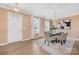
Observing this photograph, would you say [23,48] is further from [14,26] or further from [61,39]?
[61,39]

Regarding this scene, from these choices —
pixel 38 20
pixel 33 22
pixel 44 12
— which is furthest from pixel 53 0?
pixel 33 22

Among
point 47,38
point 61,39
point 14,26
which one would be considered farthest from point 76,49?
point 14,26

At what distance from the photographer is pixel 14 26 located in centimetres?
356

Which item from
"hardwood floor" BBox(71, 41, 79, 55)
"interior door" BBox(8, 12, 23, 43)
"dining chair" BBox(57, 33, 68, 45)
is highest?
"interior door" BBox(8, 12, 23, 43)

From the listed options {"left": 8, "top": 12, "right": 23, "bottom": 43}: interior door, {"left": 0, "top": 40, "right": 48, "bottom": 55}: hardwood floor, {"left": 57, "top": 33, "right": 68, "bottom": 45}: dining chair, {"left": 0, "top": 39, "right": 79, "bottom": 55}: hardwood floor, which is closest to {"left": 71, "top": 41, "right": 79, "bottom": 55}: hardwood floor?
{"left": 0, "top": 39, "right": 79, "bottom": 55}: hardwood floor

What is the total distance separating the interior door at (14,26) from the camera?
11.6ft

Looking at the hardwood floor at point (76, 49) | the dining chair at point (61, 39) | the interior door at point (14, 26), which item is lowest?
the hardwood floor at point (76, 49)

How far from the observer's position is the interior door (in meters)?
3.53

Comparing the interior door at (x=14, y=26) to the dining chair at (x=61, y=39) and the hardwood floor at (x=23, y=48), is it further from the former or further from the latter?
the dining chair at (x=61, y=39)

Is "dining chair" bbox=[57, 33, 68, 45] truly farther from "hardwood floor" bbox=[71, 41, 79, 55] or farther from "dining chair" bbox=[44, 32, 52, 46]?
"hardwood floor" bbox=[71, 41, 79, 55]

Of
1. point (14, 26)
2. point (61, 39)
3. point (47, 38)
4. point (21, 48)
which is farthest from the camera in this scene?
point (61, 39)

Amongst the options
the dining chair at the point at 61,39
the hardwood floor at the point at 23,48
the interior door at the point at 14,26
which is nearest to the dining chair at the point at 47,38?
the dining chair at the point at 61,39

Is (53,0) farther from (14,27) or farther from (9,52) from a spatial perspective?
(9,52)
